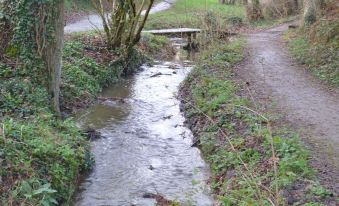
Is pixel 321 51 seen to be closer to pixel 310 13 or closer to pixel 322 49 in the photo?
pixel 322 49

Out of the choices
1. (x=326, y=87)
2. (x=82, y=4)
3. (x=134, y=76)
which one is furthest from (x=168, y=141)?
(x=82, y=4)

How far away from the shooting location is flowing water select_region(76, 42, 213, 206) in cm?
759

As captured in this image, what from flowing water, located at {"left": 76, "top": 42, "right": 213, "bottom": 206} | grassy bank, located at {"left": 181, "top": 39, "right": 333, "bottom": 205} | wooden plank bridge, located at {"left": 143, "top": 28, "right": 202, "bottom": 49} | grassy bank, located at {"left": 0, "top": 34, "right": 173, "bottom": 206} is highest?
wooden plank bridge, located at {"left": 143, "top": 28, "right": 202, "bottom": 49}

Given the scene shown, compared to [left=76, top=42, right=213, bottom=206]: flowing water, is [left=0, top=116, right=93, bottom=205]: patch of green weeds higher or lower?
higher

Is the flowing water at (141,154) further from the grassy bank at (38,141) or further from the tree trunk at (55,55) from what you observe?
the tree trunk at (55,55)

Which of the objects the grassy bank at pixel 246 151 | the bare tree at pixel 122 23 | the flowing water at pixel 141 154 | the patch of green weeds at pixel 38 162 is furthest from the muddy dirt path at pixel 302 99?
the bare tree at pixel 122 23

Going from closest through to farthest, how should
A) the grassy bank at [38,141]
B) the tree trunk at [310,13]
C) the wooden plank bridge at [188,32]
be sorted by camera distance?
the grassy bank at [38,141] < the tree trunk at [310,13] < the wooden plank bridge at [188,32]

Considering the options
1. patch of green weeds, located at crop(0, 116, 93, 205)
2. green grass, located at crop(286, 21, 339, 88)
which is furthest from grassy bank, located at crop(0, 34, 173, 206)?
green grass, located at crop(286, 21, 339, 88)

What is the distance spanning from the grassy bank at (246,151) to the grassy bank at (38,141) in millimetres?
2330

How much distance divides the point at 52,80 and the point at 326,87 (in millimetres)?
7088

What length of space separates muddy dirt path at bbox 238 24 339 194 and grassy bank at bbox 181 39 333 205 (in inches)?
12.4

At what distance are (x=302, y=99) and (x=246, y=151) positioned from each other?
3765 mm

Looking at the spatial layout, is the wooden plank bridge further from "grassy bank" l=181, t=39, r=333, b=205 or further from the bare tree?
"grassy bank" l=181, t=39, r=333, b=205

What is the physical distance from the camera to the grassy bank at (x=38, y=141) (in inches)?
246
